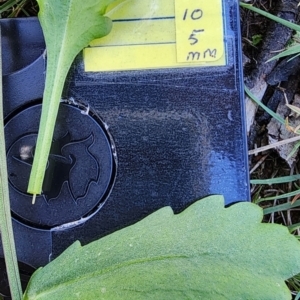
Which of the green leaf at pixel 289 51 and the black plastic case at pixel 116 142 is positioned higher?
the green leaf at pixel 289 51

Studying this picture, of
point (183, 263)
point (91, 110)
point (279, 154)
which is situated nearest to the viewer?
point (183, 263)

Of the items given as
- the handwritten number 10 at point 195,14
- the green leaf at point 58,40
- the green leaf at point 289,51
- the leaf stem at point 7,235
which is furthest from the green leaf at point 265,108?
the leaf stem at point 7,235

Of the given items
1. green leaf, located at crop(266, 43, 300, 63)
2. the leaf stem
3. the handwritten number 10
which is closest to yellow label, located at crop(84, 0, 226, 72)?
the handwritten number 10

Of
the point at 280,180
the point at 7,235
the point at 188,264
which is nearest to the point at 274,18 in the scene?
the point at 280,180

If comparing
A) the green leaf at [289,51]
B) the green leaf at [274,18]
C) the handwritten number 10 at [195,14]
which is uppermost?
the handwritten number 10 at [195,14]

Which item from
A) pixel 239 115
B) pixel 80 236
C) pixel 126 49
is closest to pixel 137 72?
pixel 126 49

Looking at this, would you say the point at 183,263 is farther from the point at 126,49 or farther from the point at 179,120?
the point at 126,49

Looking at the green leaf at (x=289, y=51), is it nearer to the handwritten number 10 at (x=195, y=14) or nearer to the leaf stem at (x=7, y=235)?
the handwritten number 10 at (x=195, y=14)

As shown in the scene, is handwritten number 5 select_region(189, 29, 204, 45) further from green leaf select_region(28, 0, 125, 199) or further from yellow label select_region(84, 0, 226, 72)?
green leaf select_region(28, 0, 125, 199)

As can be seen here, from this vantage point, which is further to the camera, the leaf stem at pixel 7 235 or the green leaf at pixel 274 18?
the green leaf at pixel 274 18
